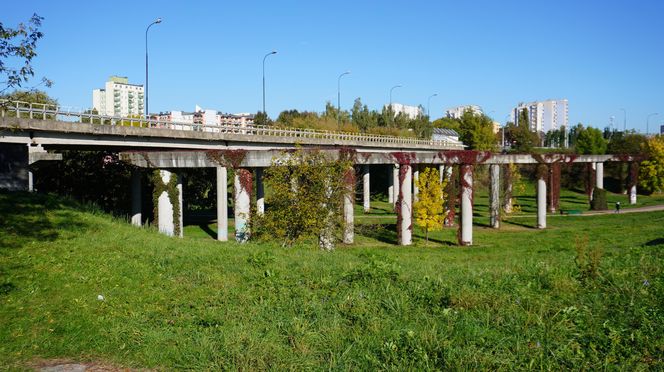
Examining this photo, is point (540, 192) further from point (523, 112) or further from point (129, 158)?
point (523, 112)

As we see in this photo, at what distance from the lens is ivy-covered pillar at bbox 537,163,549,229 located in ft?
139

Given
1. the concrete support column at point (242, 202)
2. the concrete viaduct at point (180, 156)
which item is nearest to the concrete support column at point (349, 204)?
the concrete viaduct at point (180, 156)

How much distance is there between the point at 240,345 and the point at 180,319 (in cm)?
184

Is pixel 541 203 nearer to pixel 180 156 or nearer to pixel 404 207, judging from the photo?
pixel 404 207

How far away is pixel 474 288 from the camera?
9.41 metres

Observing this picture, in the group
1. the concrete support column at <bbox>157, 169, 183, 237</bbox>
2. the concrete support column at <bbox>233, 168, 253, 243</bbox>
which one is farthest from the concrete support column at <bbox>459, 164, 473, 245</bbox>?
the concrete support column at <bbox>157, 169, 183, 237</bbox>

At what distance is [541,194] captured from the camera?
43406 mm

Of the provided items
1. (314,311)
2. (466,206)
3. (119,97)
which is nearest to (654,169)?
(466,206)

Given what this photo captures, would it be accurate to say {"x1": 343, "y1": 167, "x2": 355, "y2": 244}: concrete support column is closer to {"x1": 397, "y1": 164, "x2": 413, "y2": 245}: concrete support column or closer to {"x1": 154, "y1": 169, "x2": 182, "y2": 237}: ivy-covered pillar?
Result: {"x1": 397, "y1": 164, "x2": 413, "y2": 245}: concrete support column

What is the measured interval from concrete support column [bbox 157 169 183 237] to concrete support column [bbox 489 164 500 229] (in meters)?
23.0

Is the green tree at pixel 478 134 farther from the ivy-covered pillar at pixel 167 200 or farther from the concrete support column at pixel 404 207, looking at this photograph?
the ivy-covered pillar at pixel 167 200

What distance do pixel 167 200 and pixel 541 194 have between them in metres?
28.0

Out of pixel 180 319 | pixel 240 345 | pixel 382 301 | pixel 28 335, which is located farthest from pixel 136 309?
pixel 382 301

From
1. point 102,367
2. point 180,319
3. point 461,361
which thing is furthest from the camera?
point 180,319
